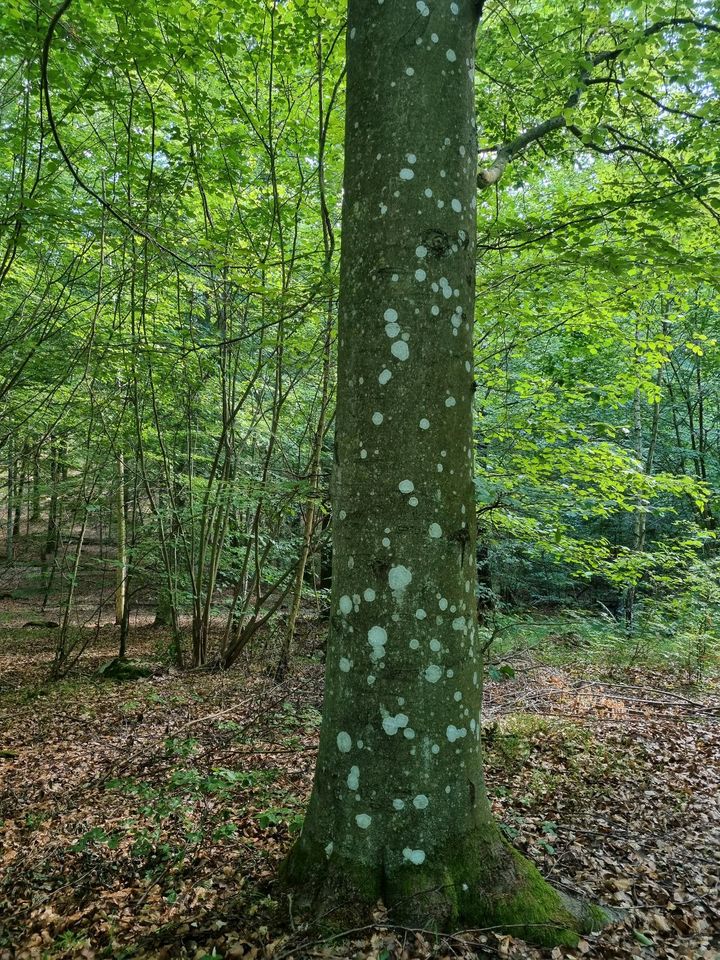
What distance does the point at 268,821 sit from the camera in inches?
124

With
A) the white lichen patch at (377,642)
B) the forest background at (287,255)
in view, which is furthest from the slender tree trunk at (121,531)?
the white lichen patch at (377,642)

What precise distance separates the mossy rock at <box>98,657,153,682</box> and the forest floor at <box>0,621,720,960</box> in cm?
146

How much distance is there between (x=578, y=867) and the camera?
2.85 metres

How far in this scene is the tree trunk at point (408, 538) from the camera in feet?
7.18

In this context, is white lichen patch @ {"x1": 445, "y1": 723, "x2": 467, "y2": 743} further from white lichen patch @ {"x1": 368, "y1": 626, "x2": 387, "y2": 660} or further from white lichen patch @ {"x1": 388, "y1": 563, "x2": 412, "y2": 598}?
white lichen patch @ {"x1": 388, "y1": 563, "x2": 412, "y2": 598}

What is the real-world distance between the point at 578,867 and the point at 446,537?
6.47 ft

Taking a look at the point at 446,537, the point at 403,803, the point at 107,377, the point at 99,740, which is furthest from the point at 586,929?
the point at 107,377

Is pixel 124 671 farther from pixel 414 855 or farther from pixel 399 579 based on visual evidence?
pixel 399 579

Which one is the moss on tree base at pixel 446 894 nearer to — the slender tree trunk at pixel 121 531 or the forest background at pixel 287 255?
the forest background at pixel 287 255

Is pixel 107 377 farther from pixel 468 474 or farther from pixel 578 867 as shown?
pixel 578 867

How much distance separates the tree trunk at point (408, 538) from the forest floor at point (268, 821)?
186 millimetres

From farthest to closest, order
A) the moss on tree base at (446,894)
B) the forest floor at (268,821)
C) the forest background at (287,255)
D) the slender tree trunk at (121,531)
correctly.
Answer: the slender tree trunk at (121,531) → the forest background at (287,255) → the forest floor at (268,821) → the moss on tree base at (446,894)

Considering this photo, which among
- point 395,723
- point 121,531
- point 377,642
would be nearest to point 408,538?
point 377,642

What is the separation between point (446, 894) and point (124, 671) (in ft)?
22.6
